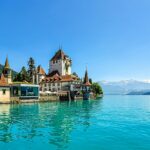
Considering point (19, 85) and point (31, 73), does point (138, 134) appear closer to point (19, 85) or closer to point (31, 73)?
point (19, 85)

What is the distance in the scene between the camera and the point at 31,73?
96.5 metres

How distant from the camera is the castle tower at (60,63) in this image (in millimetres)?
114625

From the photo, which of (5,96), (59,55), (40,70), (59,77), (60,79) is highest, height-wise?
(59,55)

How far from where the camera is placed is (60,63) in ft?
376

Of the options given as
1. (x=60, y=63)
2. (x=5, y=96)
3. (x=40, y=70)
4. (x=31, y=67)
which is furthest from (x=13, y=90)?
(x=60, y=63)

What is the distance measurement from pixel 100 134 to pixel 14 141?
22.9ft

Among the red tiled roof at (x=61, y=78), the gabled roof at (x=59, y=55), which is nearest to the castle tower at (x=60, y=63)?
the gabled roof at (x=59, y=55)

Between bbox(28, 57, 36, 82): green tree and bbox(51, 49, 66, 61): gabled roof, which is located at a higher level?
bbox(51, 49, 66, 61): gabled roof

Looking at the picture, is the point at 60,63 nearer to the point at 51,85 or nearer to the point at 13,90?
the point at 51,85

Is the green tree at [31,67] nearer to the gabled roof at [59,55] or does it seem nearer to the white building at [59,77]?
the white building at [59,77]

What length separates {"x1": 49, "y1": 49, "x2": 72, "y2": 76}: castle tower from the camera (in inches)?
4513

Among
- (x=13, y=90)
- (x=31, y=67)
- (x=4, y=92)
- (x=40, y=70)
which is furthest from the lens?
(x=40, y=70)

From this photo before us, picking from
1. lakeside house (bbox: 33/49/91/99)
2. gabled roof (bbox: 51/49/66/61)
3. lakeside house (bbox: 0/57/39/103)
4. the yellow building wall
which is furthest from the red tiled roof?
the yellow building wall

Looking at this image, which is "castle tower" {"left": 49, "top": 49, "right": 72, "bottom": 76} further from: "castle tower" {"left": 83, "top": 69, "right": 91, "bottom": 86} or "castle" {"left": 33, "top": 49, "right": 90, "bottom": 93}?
"castle tower" {"left": 83, "top": 69, "right": 91, "bottom": 86}
